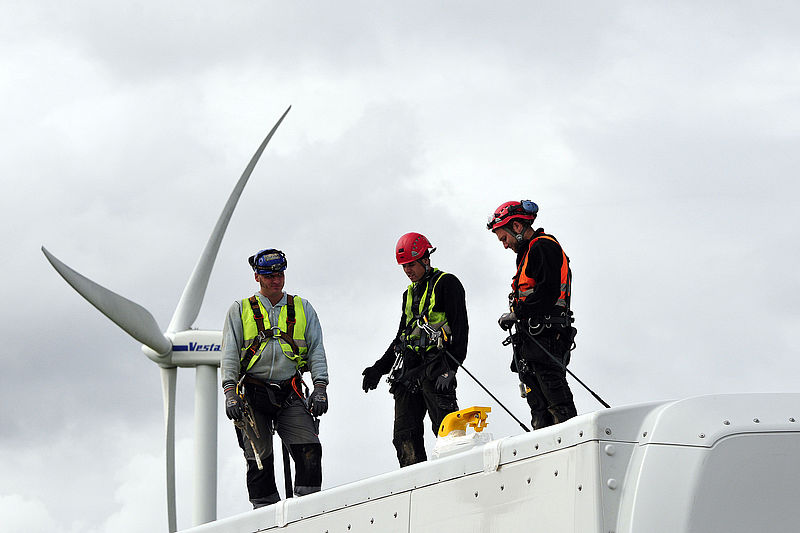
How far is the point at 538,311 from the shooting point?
10.3 m

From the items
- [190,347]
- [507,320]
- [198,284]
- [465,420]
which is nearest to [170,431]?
[190,347]

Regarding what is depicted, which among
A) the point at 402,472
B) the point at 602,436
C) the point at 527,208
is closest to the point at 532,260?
the point at 527,208

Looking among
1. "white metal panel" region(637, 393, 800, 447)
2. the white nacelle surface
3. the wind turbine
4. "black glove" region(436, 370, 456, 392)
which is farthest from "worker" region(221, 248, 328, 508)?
the wind turbine

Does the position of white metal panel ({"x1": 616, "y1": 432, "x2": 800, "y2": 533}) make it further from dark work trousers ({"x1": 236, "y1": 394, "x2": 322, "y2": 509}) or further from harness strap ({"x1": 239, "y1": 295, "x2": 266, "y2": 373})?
harness strap ({"x1": 239, "y1": 295, "x2": 266, "y2": 373})

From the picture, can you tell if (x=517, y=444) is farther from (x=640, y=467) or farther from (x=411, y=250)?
(x=411, y=250)

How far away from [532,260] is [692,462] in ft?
17.8

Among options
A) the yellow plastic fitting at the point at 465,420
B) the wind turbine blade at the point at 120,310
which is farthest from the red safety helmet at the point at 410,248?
the wind turbine blade at the point at 120,310

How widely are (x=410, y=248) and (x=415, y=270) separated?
0.21 metres

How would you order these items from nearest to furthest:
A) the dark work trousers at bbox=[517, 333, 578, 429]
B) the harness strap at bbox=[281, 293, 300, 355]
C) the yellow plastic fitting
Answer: the yellow plastic fitting < the dark work trousers at bbox=[517, 333, 578, 429] < the harness strap at bbox=[281, 293, 300, 355]

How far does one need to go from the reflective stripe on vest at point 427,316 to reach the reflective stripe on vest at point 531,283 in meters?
0.99

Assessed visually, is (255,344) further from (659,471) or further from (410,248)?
(659,471)

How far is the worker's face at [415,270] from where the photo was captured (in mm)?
11352

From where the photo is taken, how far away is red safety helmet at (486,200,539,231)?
1038cm

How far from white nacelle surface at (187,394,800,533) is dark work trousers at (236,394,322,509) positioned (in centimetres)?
529
